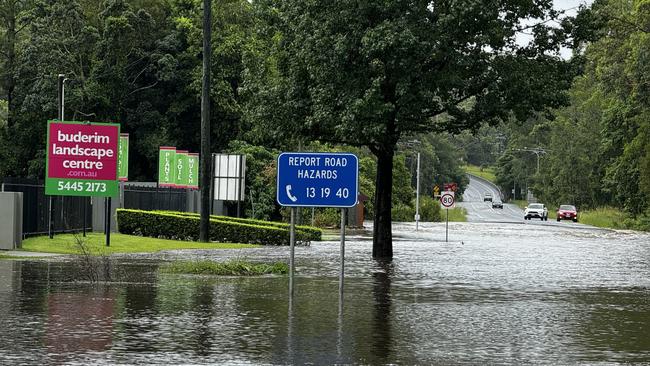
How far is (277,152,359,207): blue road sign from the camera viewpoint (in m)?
17.3

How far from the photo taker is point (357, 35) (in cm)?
3009

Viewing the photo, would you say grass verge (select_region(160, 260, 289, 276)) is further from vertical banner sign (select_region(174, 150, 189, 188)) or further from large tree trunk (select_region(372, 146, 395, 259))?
vertical banner sign (select_region(174, 150, 189, 188))

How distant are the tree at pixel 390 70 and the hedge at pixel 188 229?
8.51 metres

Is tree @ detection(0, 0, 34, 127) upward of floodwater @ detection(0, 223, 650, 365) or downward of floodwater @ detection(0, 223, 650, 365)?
upward

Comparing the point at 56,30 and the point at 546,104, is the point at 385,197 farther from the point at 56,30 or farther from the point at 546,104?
the point at 56,30

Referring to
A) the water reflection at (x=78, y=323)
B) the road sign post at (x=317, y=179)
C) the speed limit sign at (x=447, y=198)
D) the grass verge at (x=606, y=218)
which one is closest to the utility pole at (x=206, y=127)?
the speed limit sign at (x=447, y=198)

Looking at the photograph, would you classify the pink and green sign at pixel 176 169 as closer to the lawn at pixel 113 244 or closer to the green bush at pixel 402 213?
the lawn at pixel 113 244

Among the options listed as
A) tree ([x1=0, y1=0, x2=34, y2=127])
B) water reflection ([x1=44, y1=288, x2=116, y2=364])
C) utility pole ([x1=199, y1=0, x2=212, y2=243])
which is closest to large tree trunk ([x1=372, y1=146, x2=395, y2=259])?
utility pole ([x1=199, y1=0, x2=212, y2=243])

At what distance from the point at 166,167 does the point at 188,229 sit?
13532 mm

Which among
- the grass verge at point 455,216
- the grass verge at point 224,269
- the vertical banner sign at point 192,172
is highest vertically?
the vertical banner sign at point 192,172

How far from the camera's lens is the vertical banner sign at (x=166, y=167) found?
5400 centimetres

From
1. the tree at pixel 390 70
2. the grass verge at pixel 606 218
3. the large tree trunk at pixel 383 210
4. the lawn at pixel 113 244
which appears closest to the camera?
the tree at pixel 390 70

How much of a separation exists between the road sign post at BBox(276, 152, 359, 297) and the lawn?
44.5 feet

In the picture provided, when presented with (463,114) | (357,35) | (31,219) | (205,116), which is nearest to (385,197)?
(463,114)
